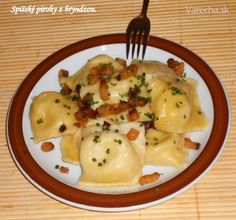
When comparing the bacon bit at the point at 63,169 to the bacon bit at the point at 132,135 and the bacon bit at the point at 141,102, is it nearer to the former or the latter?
the bacon bit at the point at 132,135

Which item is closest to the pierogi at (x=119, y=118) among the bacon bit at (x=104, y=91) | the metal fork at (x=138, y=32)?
the bacon bit at (x=104, y=91)

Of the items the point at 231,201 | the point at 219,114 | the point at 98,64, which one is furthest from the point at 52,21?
the point at 231,201

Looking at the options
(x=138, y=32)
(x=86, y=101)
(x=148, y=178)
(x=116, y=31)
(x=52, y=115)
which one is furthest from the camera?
(x=116, y=31)

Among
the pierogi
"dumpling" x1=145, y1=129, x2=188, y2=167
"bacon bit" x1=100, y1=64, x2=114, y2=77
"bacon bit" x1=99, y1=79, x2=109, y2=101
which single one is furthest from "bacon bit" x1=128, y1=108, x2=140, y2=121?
"bacon bit" x1=100, y1=64, x2=114, y2=77

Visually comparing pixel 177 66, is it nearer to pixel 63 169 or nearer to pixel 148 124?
pixel 148 124

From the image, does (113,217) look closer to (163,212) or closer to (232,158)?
(163,212)

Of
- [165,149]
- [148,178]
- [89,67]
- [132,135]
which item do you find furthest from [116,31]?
[148,178]
